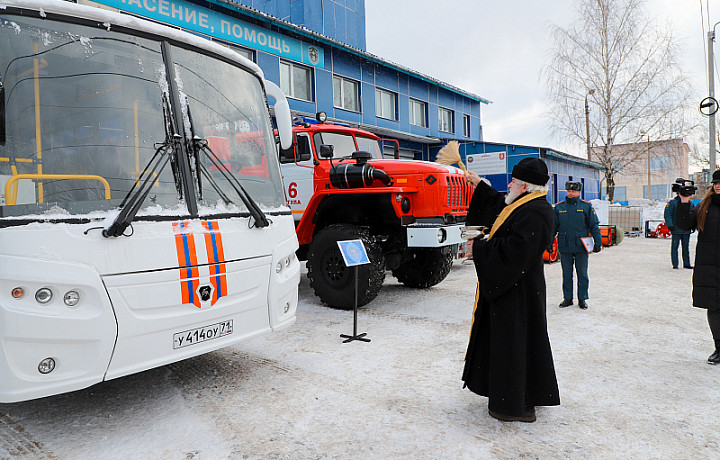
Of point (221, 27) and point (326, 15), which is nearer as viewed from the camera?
point (221, 27)

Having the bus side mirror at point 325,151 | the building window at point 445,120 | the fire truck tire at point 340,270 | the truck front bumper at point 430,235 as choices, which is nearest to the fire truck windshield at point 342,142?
the bus side mirror at point 325,151

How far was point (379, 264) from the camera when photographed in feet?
20.7

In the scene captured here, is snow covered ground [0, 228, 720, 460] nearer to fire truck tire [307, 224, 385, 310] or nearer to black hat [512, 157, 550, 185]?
fire truck tire [307, 224, 385, 310]

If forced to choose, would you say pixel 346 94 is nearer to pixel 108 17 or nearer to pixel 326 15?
pixel 326 15

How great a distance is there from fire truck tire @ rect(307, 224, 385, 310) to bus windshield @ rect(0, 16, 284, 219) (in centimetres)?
256

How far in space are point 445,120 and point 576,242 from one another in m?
16.3

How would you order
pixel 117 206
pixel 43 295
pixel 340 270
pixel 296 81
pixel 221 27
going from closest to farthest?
pixel 43 295 → pixel 117 206 → pixel 340 270 → pixel 221 27 → pixel 296 81

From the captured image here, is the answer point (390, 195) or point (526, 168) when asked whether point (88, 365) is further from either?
point (390, 195)

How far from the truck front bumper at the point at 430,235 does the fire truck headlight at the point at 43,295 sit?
166 inches

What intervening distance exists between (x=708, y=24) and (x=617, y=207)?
22.4ft

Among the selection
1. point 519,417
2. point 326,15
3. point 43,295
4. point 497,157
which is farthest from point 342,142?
point 497,157

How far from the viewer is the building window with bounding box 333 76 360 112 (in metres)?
16.4

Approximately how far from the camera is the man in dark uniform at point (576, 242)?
670 centimetres

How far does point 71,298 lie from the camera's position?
275 cm
